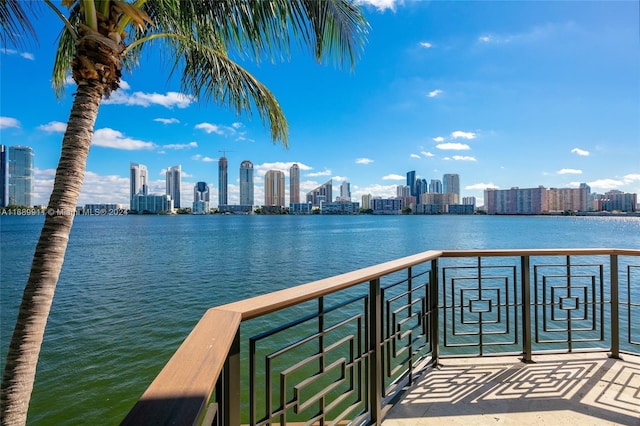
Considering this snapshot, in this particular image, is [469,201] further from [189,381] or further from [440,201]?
[189,381]

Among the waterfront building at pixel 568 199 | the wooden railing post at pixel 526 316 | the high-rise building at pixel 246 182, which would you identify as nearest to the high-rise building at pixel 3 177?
the wooden railing post at pixel 526 316

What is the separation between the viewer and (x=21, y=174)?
35.7 ft

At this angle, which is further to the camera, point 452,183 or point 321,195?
point 321,195

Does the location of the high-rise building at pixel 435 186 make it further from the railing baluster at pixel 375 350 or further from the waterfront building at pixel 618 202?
the railing baluster at pixel 375 350

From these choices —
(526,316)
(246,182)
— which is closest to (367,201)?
(246,182)

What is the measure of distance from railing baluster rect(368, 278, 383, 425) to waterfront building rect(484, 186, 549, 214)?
97.7m

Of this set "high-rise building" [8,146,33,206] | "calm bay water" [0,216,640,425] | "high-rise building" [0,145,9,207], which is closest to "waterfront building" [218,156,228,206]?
"calm bay water" [0,216,640,425]

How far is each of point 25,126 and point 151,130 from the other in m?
10.4

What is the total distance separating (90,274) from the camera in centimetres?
1495

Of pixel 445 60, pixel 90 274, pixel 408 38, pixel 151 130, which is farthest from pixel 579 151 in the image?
pixel 90 274

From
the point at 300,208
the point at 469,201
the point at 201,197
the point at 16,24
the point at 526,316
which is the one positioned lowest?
the point at 526,316

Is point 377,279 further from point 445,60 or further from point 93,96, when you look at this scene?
point 445,60

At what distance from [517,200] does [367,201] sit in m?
43.8

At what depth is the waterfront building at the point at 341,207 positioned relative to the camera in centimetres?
10456
